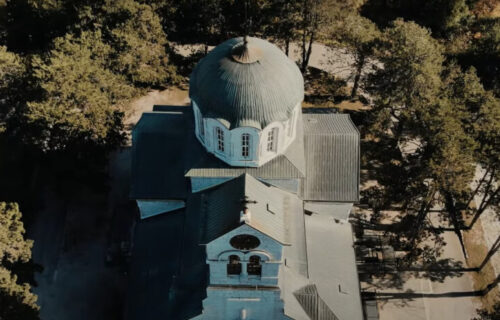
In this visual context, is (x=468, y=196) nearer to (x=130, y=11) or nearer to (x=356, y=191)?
(x=356, y=191)

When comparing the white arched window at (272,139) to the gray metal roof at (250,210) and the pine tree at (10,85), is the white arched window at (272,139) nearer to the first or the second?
the gray metal roof at (250,210)

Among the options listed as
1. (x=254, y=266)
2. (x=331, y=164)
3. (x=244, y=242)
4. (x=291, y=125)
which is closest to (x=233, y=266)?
(x=254, y=266)

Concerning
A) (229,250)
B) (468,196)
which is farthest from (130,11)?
(468,196)

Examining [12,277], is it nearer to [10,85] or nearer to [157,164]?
[157,164]

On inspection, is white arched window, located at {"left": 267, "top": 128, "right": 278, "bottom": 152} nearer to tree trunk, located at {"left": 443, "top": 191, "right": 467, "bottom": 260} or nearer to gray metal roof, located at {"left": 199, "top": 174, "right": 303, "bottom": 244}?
gray metal roof, located at {"left": 199, "top": 174, "right": 303, "bottom": 244}

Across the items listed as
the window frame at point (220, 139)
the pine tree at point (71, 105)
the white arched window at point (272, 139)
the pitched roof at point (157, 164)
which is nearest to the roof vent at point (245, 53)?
the window frame at point (220, 139)

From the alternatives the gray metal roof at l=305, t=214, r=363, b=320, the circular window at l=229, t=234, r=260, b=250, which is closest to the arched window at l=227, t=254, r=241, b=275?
the circular window at l=229, t=234, r=260, b=250
